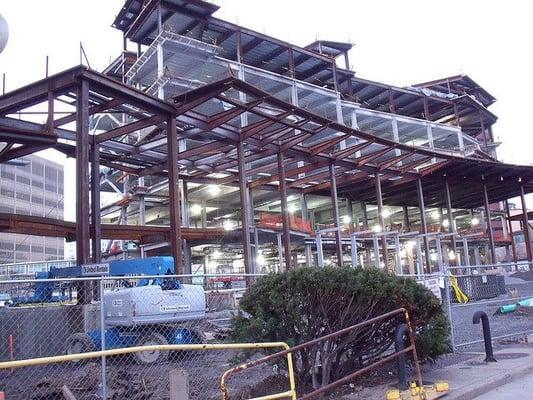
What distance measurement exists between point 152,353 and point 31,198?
350 ft

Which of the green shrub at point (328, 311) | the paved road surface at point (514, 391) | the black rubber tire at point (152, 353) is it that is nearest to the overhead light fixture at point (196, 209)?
the black rubber tire at point (152, 353)

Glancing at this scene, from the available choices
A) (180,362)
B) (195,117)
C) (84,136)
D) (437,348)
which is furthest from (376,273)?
(195,117)

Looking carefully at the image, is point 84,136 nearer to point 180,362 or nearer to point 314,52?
point 180,362

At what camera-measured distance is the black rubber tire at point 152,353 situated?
1094 centimetres

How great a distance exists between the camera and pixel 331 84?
58906mm

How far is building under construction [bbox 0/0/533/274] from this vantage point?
25.5 metres

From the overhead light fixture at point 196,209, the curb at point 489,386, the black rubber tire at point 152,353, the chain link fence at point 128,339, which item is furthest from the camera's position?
the overhead light fixture at point 196,209

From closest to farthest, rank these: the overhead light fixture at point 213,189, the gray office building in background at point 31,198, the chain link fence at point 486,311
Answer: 1. the chain link fence at point 486,311
2. the overhead light fixture at point 213,189
3. the gray office building in background at point 31,198

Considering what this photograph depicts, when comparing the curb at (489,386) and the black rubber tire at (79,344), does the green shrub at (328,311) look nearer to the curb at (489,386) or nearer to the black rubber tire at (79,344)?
the curb at (489,386)

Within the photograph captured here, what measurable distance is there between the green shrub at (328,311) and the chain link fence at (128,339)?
63cm

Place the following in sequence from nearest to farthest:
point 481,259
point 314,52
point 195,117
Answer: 1. point 195,117
2. point 314,52
3. point 481,259

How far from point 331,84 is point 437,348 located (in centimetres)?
5255

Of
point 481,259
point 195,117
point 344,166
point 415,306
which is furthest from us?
point 481,259

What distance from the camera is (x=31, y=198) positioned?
108062mm
